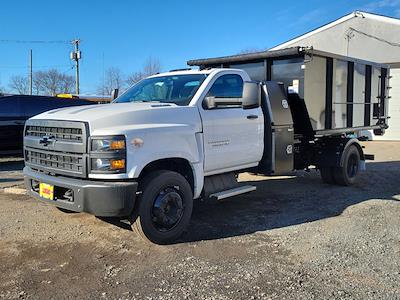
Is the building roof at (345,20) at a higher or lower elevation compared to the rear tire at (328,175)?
higher

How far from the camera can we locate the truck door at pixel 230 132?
5625 mm

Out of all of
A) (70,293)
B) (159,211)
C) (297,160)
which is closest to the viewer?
(70,293)

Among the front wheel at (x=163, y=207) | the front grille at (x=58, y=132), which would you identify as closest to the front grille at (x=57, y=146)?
the front grille at (x=58, y=132)

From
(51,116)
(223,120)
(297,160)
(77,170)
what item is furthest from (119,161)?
(297,160)

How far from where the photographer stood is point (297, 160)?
27.0 ft

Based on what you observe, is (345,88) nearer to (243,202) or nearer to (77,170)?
(243,202)

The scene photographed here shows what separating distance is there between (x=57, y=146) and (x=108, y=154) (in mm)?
756

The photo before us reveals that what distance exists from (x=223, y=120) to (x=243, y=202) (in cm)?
202

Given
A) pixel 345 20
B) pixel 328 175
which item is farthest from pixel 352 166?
pixel 345 20

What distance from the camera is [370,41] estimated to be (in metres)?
20.0

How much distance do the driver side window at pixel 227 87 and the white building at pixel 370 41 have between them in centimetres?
1532

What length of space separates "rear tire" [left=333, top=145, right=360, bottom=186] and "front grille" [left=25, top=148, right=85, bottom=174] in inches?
222

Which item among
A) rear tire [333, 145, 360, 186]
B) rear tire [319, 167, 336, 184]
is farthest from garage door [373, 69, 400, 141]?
rear tire [319, 167, 336, 184]

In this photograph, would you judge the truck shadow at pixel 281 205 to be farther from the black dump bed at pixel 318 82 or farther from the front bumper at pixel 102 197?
the black dump bed at pixel 318 82
